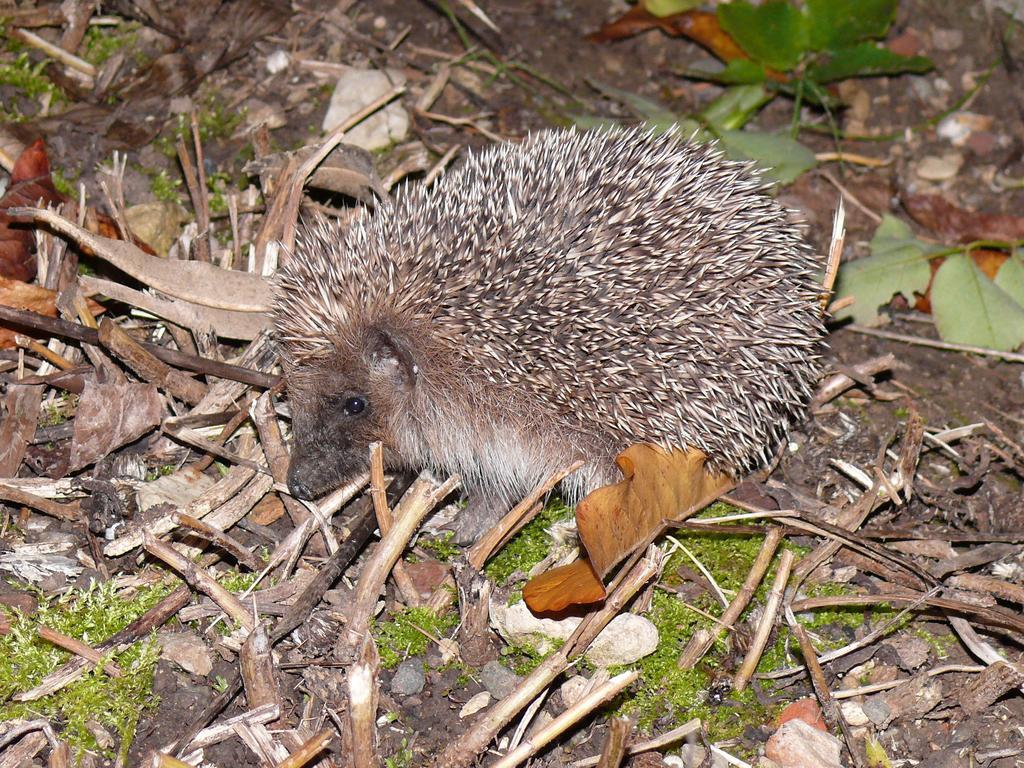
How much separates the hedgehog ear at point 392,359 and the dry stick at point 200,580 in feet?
3.73

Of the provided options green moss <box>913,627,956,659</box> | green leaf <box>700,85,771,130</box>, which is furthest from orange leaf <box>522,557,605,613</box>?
green leaf <box>700,85,771,130</box>

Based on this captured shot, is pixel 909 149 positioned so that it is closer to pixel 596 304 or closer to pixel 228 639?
pixel 596 304

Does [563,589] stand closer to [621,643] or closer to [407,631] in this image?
[621,643]

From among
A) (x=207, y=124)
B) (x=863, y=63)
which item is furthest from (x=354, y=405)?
(x=863, y=63)

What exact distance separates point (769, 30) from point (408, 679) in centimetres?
435

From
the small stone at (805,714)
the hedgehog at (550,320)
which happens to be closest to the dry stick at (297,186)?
the hedgehog at (550,320)

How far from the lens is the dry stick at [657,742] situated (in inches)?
145

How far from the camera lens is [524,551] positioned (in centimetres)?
441

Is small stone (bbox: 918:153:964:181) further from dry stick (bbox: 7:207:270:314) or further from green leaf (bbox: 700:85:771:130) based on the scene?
dry stick (bbox: 7:207:270:314)

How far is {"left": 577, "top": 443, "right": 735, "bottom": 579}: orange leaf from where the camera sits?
3797 millimetres

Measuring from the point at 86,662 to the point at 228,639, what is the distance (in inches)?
18.4

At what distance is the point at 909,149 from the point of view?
6.60m

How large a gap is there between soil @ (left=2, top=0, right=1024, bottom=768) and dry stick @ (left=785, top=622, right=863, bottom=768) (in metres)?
0.14

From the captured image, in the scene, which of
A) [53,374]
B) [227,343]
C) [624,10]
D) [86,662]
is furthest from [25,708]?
[624,10]
